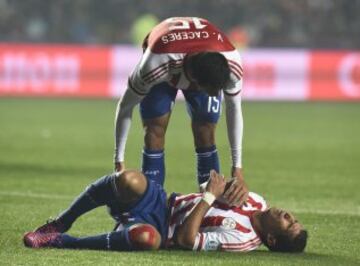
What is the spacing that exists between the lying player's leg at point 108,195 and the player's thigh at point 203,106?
1678 millimetres

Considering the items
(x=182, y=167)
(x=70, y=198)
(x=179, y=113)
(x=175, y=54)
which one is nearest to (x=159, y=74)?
(x=175, y=54)

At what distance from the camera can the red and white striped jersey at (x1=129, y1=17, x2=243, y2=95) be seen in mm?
8273

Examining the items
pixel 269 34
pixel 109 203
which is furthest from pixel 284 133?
pixel 109 203

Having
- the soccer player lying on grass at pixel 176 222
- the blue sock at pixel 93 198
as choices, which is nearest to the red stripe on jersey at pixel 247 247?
the soccer player lying on grass at pixel 176 222

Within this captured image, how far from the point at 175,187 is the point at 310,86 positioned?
50.5ft

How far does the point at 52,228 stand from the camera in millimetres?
8023

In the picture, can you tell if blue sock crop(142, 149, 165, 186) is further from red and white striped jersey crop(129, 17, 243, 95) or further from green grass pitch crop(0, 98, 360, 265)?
red and white striped jersey crop(129, 17, 243, 95)

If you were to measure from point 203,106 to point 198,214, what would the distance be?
192 centimetres

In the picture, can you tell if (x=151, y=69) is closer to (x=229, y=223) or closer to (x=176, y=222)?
(x=176, y=222)

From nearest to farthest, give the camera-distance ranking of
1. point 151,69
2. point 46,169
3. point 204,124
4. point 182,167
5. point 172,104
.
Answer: point 151,69 < point 172,104 < point 204,124 < point 46,169 < point 182,167

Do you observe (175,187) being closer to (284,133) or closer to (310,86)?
(284,133)

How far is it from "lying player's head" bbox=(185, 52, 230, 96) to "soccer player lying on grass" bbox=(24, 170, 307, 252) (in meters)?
0.61

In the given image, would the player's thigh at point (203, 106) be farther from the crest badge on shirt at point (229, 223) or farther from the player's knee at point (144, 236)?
the player's knee at point (144, 236)

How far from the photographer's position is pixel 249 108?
25797 millimetres
